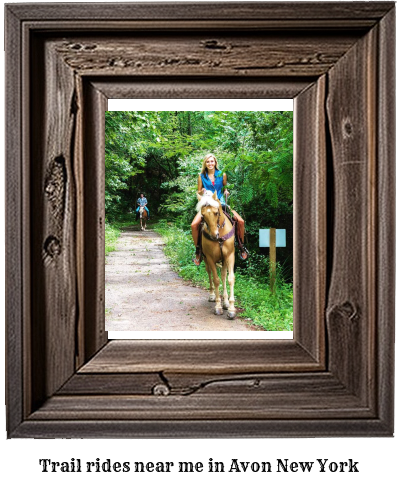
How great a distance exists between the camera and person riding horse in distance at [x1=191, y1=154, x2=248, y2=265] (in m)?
1.90

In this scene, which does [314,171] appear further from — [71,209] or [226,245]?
[71,209]

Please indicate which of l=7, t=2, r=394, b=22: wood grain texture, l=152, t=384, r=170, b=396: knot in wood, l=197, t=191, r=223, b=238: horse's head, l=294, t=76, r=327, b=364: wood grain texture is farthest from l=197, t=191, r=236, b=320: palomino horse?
l=7, t=2, r=394, b=22: wood grain texture

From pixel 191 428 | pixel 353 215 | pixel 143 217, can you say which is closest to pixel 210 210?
pixel 143 217

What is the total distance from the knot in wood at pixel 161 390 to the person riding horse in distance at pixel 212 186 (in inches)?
21.2

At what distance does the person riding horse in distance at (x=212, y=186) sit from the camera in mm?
1901

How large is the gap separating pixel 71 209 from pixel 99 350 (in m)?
0.59

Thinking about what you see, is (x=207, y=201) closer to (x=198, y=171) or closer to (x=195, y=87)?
(x=198, y=171)

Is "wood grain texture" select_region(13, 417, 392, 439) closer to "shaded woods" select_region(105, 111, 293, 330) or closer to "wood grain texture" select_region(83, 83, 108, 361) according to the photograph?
"wood grain texture" select_region(83, 83, 108, 361)

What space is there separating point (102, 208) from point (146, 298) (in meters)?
0.43

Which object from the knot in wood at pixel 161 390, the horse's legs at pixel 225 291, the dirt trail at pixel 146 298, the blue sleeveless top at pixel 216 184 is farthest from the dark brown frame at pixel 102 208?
the blue sleeveless top at pixel 216 184

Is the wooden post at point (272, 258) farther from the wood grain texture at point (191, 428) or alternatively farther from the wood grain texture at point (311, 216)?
the wood grain texture at point (191, 428)

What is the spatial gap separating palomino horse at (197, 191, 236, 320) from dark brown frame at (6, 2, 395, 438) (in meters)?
0.30

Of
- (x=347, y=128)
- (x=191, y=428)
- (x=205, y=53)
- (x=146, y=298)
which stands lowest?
(x=191, y=428)

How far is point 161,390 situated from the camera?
177cm
